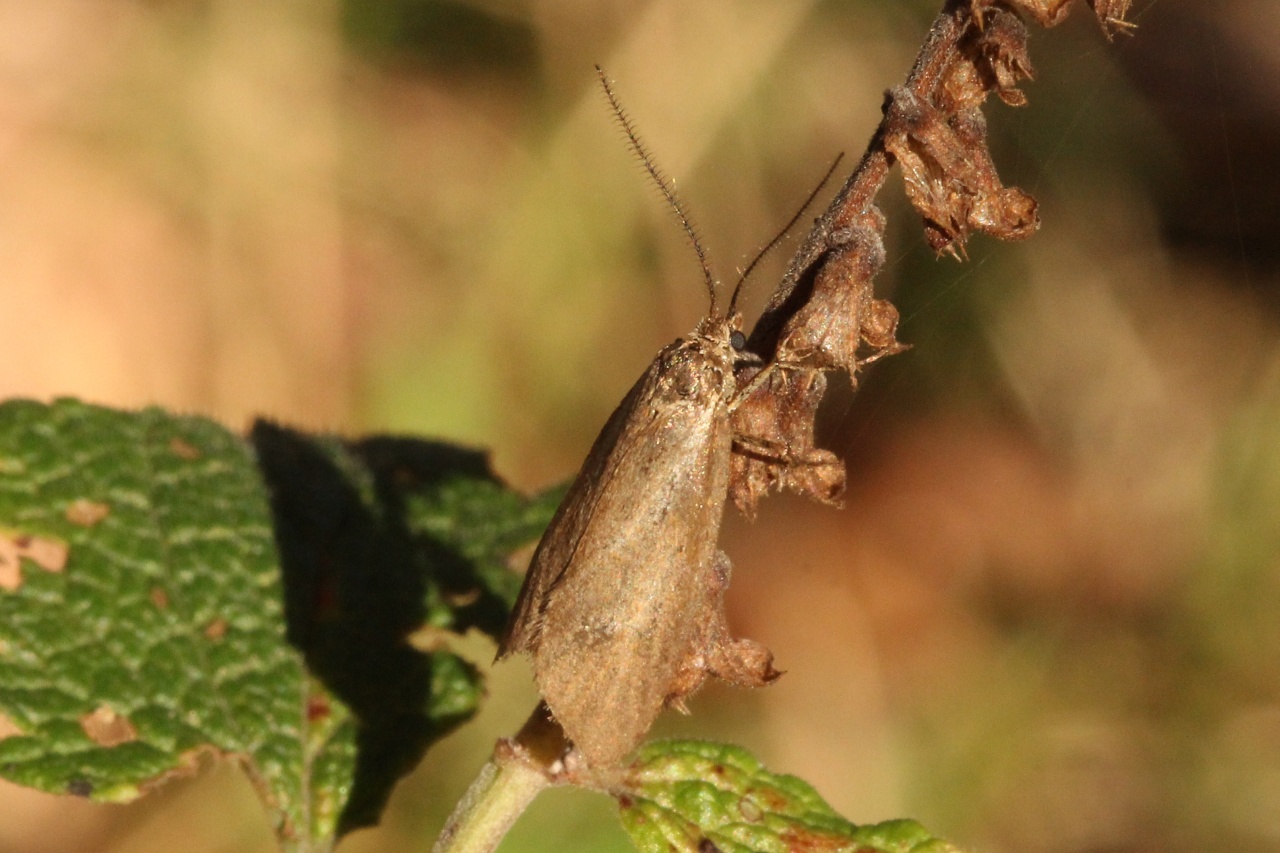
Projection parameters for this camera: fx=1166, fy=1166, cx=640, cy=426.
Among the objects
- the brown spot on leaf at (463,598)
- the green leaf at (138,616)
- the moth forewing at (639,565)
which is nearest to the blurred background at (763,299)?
the brown spot on leaf at (463,598)

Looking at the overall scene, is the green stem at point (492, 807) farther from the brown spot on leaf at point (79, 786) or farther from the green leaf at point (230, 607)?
the brown spot on leaf at point (79, 786)

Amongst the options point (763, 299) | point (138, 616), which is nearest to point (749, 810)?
point (138, 616)

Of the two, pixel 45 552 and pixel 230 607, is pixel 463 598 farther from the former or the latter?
pixel 45 552

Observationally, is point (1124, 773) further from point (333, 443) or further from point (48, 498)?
point (48, 498)

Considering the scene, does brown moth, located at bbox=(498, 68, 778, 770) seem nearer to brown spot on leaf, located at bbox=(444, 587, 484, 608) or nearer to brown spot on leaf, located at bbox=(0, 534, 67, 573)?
brown spot on leaf, located at bbox=(444, 587, 484, 608)

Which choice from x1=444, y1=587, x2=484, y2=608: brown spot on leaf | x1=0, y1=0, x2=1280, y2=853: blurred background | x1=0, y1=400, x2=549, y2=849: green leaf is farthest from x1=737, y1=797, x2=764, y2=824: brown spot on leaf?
x1=0, y1=0, x2=1280, y2=853: blurred background

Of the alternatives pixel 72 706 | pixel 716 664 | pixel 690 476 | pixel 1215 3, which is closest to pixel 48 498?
pixel 72 706
